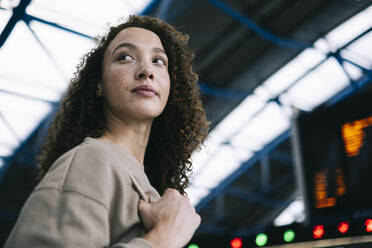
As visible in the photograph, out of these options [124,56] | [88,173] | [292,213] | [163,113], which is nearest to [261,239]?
[163,113]

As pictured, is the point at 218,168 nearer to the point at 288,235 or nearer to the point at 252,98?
the point at 252,98

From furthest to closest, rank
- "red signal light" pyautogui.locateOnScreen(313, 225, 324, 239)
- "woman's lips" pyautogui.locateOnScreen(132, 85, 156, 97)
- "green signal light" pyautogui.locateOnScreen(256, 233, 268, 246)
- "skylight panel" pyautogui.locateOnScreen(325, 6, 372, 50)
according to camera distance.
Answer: "skylight panel" pyautogui.locateOnScreen(325, 6, 372, 50) → "green signal light" pyautogui.locateOnScreen(256, 233, 268, 246) → "red signal light" pyautogui.locateOnScreen(313, 225, 324, 239) → "woman's lips" pyautogui.locateOnScreen(132, 85, 156, 97)

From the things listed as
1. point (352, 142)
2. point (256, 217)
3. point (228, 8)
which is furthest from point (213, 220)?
point (352, 142)

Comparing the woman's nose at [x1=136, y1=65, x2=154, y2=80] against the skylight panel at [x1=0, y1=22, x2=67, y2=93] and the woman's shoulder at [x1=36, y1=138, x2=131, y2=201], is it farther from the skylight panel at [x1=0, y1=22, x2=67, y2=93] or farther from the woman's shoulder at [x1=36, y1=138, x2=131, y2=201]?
the skylight panel at [x1=0, y1=22, x2=67, y2=93]

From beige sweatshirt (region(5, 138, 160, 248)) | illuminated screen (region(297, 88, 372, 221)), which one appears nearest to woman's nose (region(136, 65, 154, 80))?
beige sweatshirt (region(5, 138, 160, 248))

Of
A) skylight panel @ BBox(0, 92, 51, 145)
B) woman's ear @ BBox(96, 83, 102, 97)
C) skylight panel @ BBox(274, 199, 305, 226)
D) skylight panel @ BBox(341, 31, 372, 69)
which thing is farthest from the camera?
skylight panel @ BBox(274, 199, 305, 226)

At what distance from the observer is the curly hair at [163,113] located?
2.05 m

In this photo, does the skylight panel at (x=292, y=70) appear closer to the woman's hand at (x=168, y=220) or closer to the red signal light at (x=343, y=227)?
the red signal light at (x=343, y=227)

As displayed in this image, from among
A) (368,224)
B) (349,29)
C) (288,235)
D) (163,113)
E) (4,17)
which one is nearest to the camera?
(163,113)

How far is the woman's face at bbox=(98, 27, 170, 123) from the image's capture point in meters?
1.76

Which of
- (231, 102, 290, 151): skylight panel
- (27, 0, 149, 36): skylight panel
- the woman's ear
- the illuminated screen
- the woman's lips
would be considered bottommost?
the woman's lips

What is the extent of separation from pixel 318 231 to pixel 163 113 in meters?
1.56

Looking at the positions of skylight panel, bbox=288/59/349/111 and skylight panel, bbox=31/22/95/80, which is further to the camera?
skylight panel, bbox=288/59/349/111

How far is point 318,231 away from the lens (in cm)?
314
